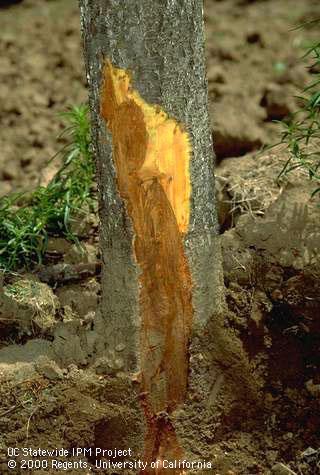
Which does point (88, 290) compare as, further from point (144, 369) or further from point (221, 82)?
point (221, 82)

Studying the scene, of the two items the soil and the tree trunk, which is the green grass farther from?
the tree trunk

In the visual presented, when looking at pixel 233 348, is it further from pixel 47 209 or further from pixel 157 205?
pixel 47 209

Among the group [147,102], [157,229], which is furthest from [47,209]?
[147,102]

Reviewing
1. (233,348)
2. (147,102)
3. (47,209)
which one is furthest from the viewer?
(47,209)

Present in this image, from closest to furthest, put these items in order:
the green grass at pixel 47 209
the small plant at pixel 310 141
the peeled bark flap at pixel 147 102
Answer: the peeled bark flap at pixel 147 102
the small plant at pixel 310 141
the green grass at pixel 47 209

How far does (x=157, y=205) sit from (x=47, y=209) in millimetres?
723

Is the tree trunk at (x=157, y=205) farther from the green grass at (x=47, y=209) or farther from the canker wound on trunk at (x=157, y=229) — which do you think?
the green grass at (x=47, y=209)

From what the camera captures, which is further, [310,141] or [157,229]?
[310,141]

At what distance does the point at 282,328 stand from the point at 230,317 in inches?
5.7

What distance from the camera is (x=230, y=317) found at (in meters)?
2.36

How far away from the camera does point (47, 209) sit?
2750 millimetres

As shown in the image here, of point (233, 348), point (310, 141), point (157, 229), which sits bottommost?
point (233, 348)

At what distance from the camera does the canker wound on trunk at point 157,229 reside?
2051mm

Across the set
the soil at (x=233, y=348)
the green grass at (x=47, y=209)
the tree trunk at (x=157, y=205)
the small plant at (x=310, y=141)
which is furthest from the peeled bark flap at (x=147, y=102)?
the green grass at (x=47, y=209)
